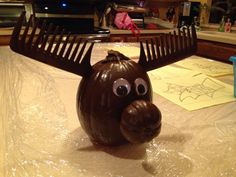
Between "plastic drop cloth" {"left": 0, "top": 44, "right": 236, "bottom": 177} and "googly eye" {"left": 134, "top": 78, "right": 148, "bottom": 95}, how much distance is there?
0.38 ft

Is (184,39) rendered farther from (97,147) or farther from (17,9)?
(17,9)

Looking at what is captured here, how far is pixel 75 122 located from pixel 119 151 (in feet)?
0.52

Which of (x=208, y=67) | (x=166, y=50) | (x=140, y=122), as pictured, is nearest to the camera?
(x=140, y=122)

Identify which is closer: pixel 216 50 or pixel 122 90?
pixel 122 90

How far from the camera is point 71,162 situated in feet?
1.31

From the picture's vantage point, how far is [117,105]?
396 millimetres

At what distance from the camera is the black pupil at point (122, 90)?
15.7 inches

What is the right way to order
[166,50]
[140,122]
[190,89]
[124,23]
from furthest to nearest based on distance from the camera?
1. [124,23]
2. [190,89]
3. [166,50]
4. [140,122]

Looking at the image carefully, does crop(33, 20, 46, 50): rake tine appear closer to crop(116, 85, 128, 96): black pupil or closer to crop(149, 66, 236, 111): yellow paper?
crop(116, 85, 128, 96): black pupil

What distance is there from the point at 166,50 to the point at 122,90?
0.15 meters

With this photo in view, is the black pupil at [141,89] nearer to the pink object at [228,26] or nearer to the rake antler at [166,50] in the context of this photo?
the rake antler at [166,50]

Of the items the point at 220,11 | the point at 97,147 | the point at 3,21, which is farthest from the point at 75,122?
the point at 220,11

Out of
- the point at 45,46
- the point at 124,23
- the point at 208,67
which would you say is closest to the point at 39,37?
the point at 45,46

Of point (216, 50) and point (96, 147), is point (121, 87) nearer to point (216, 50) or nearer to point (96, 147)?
point (96, 147)
